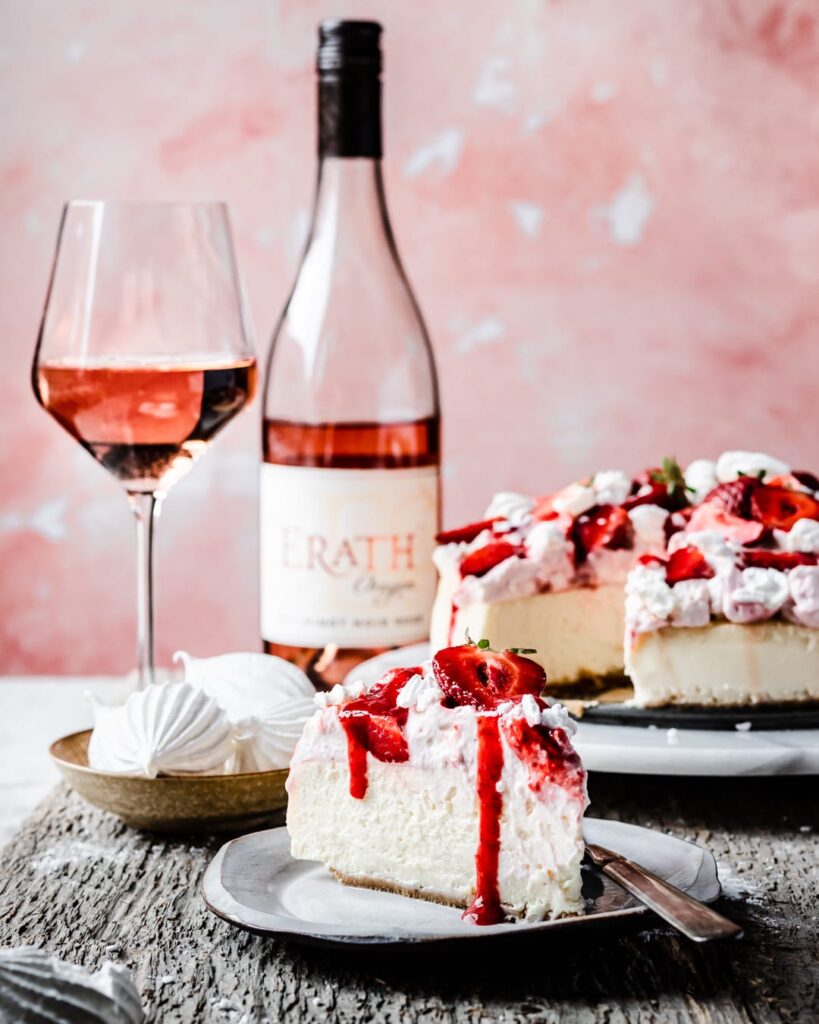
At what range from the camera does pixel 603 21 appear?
105 inches

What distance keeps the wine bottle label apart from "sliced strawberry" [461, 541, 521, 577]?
0.24 meters

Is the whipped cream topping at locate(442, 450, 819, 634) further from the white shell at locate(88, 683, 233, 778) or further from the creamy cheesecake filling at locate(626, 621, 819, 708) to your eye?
the white shell at locate(88, 683, 233, 778)

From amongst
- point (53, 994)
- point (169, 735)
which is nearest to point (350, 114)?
point (169, 735)

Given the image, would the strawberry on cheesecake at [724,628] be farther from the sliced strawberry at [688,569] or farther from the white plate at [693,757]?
the white plate at [693,757]

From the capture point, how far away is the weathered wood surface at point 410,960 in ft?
3.43

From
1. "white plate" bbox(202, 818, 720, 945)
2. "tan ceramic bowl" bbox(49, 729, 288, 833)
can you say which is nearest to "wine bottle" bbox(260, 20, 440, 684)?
"tan ceramic bowl" bbox(49, 729, 288, 833)

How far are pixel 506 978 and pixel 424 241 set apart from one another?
1840 mm

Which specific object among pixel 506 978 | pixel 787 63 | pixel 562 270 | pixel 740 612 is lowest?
pixel 506 978

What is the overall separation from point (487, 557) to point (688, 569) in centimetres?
26

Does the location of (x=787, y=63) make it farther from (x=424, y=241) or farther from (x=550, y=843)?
(x=550, y=843)

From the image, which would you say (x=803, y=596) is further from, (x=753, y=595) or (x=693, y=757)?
(x=693, y=757)

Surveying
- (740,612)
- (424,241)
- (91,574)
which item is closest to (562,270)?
(424,241)

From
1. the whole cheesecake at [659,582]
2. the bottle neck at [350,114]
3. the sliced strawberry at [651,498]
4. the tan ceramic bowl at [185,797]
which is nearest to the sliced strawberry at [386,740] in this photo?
the tan ceramic bowl at [185,797]

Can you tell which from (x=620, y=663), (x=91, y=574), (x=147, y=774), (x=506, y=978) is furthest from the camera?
(x=91, y=574)
